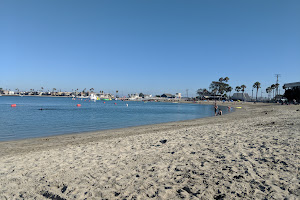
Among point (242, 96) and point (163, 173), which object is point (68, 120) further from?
point (242, 96)

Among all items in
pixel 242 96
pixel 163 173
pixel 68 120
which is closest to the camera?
pixel 163 173

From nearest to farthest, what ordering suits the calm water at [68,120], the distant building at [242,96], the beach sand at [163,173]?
the beach sand at [163,173]
the calm water at [68,120]
the distant building at [242,96]

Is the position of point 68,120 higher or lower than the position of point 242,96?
lower

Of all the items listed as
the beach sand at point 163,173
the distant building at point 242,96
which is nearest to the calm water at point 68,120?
the beach sand at point 163,173

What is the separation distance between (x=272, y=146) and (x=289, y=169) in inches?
98.3

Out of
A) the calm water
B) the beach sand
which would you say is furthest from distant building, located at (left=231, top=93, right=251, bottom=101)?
the beach sand

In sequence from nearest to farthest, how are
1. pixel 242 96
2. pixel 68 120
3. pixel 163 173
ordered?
1. pixel 163 173
2. pixel 68 120
3. pixel 242 96

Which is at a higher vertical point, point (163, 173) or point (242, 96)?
point (242, 96)

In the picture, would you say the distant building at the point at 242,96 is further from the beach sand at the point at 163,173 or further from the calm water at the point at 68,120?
the beach sand at the point at 163,173

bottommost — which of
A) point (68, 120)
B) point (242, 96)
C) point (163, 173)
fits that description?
point (68, 120)

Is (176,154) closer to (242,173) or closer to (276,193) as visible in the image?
(242,173)

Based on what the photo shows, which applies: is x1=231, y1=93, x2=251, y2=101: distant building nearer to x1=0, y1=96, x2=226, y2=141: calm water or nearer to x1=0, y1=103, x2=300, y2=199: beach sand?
x1=0, y1=96, x2=226, y2=141: calm water

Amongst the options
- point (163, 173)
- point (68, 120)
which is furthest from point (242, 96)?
point (163, 173)

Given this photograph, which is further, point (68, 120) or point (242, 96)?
point (242, 96)
